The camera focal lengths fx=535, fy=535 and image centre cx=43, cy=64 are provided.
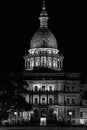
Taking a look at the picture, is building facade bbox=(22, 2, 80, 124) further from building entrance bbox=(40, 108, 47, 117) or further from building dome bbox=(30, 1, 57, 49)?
building dome bbox=(30, 1, 57, 49)

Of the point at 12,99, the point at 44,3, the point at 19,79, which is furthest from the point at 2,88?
the point at 44,3

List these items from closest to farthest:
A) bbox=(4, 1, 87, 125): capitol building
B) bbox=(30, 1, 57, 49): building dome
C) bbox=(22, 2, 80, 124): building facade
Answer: bbox=(4, 1, 87, 125): capitol building < bbox=(22, 2, 80, 124): building facade < bbox=(30, 1, 57, 49): building dome

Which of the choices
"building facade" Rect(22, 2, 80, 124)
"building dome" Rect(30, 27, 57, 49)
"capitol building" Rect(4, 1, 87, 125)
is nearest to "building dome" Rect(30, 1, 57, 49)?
"building dome" Rect(30, 27, 57, 49)

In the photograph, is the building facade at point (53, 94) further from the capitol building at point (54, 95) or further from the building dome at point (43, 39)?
the building dome at point (43, 39)

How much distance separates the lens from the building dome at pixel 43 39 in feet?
499

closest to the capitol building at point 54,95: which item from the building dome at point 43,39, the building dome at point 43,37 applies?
the building dome at point 43,39

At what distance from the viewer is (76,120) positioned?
438 ft

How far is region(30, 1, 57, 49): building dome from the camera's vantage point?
152 m

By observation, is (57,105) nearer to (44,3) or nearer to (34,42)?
(34,42)

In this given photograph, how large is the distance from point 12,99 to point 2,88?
3087mm

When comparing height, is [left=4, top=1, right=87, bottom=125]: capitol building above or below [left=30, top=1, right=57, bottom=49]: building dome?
below

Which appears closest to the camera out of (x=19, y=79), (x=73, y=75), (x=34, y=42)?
(x=19, y=79)

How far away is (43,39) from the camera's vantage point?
499ft

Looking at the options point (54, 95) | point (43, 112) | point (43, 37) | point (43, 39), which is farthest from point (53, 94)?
point (43, 37)
